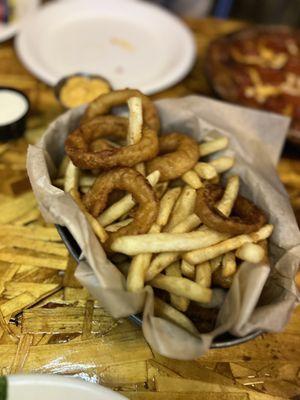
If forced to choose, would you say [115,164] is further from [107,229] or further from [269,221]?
[269,221]

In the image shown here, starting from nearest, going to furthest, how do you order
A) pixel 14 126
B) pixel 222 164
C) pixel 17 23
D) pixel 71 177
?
pixel 71 177, pixel 222 164, pixel 14 126, pixel 17 23

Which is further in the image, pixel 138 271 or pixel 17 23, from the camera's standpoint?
pixel 17 23

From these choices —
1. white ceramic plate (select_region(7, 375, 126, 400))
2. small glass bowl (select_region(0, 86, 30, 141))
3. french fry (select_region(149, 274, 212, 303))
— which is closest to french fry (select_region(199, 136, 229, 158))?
french fry (select_region(149, 274, 212, 303))

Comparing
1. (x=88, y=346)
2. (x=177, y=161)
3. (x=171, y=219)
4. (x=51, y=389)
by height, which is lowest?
(x=88, y=346)

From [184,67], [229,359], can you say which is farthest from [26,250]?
[184,67]

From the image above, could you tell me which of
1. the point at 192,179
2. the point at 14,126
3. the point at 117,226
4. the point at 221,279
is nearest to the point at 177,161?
the point at 192,179

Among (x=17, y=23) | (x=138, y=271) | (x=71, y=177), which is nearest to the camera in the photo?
(x=138, y=271)

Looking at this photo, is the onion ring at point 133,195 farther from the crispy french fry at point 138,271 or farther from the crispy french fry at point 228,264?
the crispy french fry at point 228,264

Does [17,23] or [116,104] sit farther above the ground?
[116,104]

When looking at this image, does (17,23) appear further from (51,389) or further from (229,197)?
(51,389)
